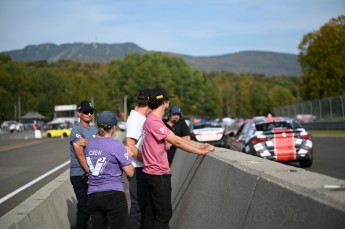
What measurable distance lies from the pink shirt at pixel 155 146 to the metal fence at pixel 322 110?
130 ft

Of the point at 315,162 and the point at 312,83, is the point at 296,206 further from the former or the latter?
the point at 312,83

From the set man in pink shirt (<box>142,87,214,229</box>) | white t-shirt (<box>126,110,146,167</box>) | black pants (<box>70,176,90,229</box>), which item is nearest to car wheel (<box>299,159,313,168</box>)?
white t-shirt (<box>126,110,146,167</box>)

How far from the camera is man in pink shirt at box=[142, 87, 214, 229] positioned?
5637 millimetres

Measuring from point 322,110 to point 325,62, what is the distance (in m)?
28.1

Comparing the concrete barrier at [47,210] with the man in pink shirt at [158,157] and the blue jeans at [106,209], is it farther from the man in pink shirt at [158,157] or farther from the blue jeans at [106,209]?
the man in pink shirt at [158,157]

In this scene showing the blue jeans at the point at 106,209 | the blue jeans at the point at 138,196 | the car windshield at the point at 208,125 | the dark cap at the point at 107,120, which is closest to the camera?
the blue jeans at the point at 106,209

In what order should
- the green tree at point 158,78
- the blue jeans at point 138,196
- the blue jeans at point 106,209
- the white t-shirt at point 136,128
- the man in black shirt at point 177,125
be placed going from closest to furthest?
1. the blue jeans at point 106,209
2. the blue jeans at point 138,196
3. the white t-shirt at point 136,128
4. the man in black shirt at point 177,125
5. the green tree at point 158,78

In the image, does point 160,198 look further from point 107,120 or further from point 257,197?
point 257,197

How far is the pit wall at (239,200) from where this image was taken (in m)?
3.02

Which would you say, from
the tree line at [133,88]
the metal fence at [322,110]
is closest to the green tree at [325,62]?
the tree line at [133,88]

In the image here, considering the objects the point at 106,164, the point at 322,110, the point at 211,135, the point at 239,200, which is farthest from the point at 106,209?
the point at 322,110

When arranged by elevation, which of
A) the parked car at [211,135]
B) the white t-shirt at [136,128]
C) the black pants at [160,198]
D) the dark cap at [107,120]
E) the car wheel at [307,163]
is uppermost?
the dark cap at [107,120]

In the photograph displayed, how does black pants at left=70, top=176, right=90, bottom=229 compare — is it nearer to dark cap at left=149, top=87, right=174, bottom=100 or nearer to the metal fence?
dark cap at left=149, top=87, right=174, bottom=100

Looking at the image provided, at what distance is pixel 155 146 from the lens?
5.73 meters
